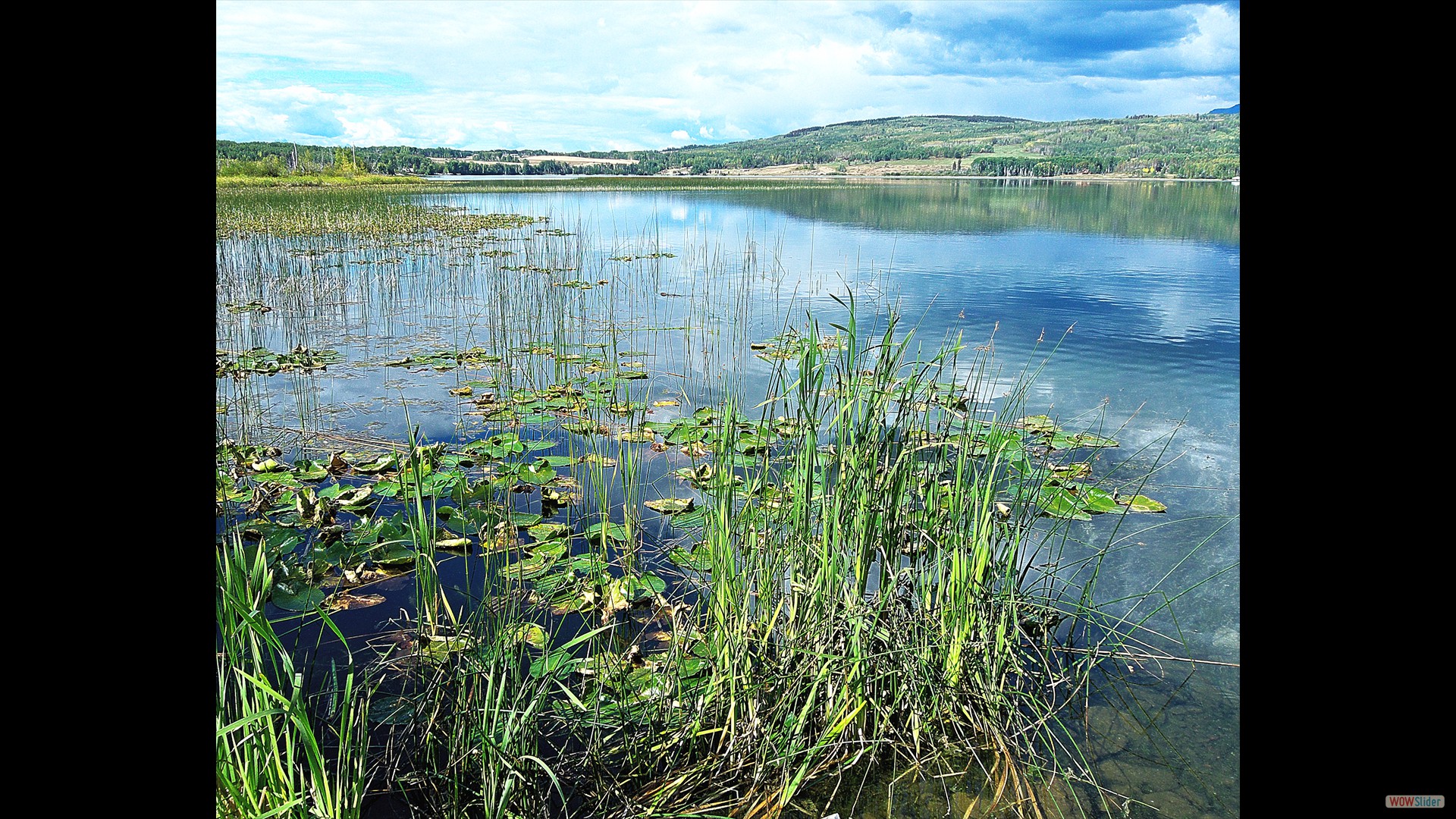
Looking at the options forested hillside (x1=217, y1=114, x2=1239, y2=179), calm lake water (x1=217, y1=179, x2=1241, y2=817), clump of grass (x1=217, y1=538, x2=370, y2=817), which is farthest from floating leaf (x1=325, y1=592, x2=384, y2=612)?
forested hillside (x1=217, y1=114, x2=1239, y2=179)

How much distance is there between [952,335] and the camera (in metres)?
6.35

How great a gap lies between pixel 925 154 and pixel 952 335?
167 feet

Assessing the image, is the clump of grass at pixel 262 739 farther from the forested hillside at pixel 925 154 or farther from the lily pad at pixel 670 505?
the forested hillside at pixel 925 154

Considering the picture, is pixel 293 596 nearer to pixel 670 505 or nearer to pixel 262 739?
pixel 262 739

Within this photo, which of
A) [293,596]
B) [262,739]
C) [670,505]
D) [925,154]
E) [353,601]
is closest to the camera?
[262,739]

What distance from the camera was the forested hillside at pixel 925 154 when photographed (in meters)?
33.7

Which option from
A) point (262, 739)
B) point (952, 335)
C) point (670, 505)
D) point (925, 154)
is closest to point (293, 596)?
point (262, 739)

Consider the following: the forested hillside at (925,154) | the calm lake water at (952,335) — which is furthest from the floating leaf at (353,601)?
the forested hillside at (925,154)

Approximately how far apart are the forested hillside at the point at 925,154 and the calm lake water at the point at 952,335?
2312cm

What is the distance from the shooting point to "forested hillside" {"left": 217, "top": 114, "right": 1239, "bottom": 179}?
33.7 metres
